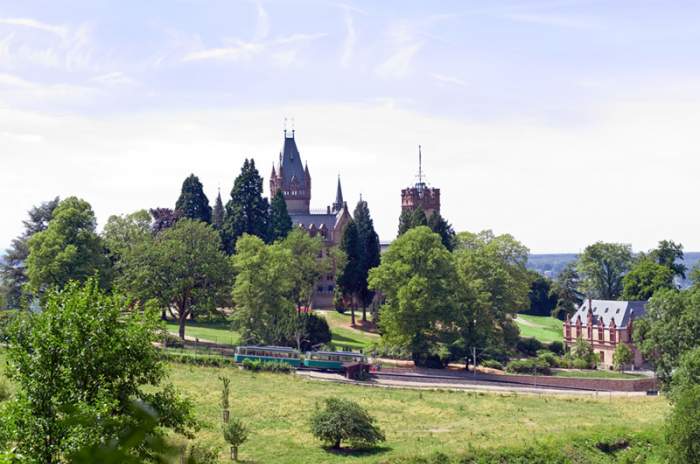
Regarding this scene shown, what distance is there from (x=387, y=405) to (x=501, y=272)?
1244 inches

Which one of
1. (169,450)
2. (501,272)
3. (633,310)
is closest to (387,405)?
(501,272)

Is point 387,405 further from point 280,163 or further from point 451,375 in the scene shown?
point 280,163

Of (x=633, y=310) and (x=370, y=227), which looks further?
(x=370, y=227)

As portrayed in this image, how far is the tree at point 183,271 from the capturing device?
7356cm

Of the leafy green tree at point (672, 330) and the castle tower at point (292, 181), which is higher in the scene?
the castle tower at point (292, 181)

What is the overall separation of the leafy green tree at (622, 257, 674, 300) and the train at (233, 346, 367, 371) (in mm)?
43157

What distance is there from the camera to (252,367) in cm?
6397

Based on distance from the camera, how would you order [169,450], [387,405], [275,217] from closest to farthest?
1. [169,450]
2. [387,405]
3. [275,217]

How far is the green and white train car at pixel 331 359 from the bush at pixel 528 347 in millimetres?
26246

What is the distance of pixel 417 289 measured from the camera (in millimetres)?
72875

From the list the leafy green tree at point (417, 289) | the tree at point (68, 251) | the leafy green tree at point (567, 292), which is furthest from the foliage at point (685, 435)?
the leafy green tree at point (567, 292)

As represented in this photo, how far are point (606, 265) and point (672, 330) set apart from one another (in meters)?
53.3

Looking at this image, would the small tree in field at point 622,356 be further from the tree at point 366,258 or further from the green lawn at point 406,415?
the tree at point 366,258

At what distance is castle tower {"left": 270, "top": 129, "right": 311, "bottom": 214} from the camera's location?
131375mm
